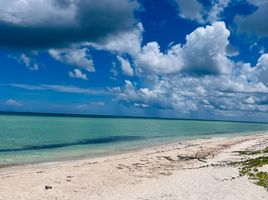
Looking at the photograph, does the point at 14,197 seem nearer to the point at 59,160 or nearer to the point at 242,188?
the point at 242,188

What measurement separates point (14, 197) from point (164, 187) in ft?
25.3

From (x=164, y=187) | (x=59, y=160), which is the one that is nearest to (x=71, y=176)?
(x=164, y=187)

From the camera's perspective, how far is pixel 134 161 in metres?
30.4

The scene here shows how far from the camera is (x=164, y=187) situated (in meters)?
19.5

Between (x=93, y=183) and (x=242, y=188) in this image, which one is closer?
(x=242, y=188)

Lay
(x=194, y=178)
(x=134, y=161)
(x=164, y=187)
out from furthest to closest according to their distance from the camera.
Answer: (x=134, y=161) → (x=194, y=178) → (x=164, y=187)

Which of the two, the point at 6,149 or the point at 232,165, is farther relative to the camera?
the point at 6,149

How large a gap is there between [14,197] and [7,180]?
Answer: 14.9ft

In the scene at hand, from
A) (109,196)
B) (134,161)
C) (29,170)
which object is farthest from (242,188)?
(29,170)

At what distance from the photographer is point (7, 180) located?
881 inches

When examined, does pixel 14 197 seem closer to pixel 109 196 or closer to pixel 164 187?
pixel 109 196

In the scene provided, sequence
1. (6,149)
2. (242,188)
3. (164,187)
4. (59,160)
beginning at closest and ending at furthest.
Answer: (242,188)
(164,187)
(59,160)
(6,149)

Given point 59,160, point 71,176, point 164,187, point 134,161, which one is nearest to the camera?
point 164,187

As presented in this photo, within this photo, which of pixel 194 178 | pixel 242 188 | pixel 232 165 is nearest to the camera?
pixel 242 188
